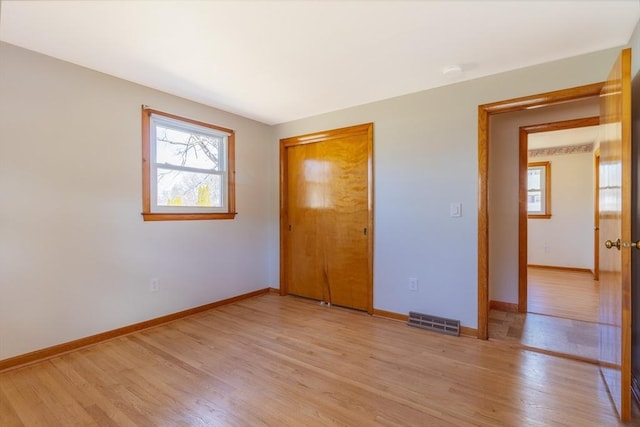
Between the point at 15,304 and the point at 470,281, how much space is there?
142 inches

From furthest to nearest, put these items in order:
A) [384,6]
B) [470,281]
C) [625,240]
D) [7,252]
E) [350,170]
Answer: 1. [350,170]
2. [470,281]
3. [7,252]
4. [384,6]
5. [625,240]

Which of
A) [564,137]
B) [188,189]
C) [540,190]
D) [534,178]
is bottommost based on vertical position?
[188,189]

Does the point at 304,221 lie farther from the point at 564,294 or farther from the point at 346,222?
the point at 564,294

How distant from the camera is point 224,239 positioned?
3.59 metres

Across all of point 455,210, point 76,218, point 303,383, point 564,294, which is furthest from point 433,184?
point 76,218

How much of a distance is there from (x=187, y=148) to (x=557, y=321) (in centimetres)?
433

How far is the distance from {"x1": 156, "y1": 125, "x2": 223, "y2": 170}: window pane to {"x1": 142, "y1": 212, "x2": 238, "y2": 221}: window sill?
54 centimetres

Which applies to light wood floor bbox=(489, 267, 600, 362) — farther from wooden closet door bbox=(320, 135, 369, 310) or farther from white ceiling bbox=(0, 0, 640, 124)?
white ceiling bbox=(0, 0, 640, 124)

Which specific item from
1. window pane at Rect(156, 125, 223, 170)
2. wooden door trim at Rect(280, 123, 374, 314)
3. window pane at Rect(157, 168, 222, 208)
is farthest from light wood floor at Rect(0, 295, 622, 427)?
window pane at Rect(156, 125, 223, 170)

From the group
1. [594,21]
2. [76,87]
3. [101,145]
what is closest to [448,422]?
[594,21]

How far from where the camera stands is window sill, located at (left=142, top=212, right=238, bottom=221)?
2.87m

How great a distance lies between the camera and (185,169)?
321 centimetres

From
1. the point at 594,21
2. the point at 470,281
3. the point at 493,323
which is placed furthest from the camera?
the point at 493,323

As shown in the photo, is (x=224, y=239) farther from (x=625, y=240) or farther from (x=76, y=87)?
(x=625, y=240)
